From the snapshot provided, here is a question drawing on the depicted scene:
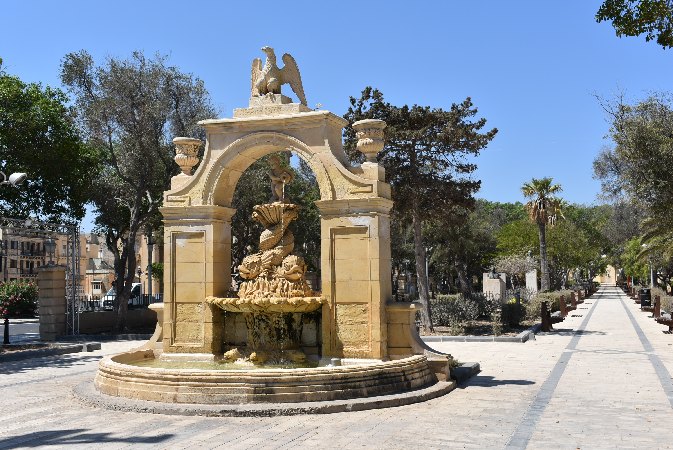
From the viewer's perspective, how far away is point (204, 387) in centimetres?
934

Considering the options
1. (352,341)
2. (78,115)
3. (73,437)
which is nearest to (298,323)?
(352,341)

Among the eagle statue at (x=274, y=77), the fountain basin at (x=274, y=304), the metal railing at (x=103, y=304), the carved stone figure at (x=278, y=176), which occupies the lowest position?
the metal railing at (x=103, y=304)

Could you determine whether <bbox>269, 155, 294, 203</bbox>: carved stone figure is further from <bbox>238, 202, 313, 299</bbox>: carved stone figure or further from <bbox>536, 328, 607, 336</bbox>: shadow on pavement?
<bbox>536, 328, 607, 336</bbox>: shadow on pavement

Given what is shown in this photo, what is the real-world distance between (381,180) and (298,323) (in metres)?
2.91

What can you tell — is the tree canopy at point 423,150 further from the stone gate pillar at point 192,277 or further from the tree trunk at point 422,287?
the stone gate pillar at point 192,277

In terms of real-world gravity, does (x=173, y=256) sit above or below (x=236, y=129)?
below

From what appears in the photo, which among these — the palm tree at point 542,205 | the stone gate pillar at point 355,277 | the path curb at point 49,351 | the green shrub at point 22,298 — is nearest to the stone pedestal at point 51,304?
the path curb at point 49,351

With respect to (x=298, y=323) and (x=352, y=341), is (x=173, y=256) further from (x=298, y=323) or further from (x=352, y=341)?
(x=352, y=341)

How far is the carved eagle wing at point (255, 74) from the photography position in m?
12.6

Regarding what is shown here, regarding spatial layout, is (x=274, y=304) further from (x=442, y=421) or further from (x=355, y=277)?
(x=442, y=421)

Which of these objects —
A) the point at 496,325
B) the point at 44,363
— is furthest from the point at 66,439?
the point at 496,325

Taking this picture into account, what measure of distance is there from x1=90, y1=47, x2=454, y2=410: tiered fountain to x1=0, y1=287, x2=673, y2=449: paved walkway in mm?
749

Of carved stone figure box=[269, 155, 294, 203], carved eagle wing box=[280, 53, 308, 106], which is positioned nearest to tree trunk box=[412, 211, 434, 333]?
carved stone figure box=[269, 155, 294, 203]

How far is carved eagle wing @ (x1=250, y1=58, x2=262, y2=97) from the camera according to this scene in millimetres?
12603
